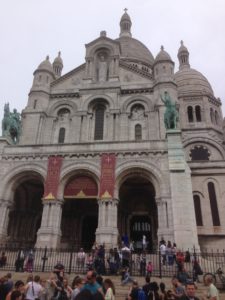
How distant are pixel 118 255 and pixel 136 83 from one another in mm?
18878

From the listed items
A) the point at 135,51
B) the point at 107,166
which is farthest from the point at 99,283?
the point at 135,51

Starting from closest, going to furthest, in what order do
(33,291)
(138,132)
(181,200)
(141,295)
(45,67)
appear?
(33,291) < (141,295) < (181,200) < (138,132) < (45,67)

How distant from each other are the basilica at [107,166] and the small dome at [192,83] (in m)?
5.67

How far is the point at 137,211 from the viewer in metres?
23.6

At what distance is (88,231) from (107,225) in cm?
584

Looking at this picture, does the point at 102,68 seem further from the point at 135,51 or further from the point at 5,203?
the point at 5,203

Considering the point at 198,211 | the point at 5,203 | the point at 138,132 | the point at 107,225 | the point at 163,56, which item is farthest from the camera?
the point at 163,56

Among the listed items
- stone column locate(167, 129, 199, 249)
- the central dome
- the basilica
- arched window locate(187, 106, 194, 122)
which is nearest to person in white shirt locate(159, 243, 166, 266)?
stone column locate(167, 129, 199, 249)

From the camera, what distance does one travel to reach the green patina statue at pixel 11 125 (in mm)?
23806

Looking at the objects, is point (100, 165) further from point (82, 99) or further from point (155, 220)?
point (82, 99)

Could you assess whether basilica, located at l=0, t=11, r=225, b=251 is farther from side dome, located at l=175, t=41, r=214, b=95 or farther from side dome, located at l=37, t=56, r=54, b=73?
side dome, located at l=175, t=41, r=214, b=95

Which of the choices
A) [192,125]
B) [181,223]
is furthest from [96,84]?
[181,223]

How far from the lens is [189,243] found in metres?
16.7

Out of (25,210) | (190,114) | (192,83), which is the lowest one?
(25,210)
